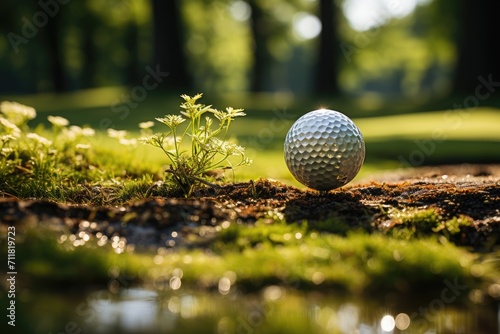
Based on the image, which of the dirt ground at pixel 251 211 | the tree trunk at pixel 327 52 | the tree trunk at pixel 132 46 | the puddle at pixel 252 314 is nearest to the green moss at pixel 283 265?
the puddle at pixel 252 314

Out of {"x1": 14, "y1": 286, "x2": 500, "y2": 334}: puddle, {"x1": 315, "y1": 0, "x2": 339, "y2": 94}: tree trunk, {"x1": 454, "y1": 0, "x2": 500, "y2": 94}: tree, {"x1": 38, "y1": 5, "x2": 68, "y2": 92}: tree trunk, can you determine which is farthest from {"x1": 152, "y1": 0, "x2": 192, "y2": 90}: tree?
{"x1": 14, "y1": 286, "x2": 500, "y2": 334}: puddle

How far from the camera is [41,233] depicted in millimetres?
4656

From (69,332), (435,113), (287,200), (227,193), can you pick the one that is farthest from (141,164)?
(435,113)

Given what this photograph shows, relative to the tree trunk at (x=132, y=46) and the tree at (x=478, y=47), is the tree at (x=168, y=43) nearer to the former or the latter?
the tree at (x=478, y=47)

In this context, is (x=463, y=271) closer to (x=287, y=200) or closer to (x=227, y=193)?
(x=287, y=200)

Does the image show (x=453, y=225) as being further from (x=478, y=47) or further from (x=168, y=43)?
(x=168, y=43)

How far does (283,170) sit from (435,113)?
1206cm

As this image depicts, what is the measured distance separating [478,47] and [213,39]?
34599mm

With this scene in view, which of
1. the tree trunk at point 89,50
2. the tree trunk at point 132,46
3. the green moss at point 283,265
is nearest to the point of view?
the green moss at point 283,265

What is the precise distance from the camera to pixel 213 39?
54.9m

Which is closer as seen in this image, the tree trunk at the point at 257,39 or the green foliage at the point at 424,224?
the green foliage at the point at 424,224

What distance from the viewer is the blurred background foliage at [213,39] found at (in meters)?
25.4

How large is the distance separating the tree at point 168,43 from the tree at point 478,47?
11938mm

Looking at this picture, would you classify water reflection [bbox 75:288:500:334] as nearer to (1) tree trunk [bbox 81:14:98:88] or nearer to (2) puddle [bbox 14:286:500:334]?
(2) puddle [bbox 14:286:500:334]
